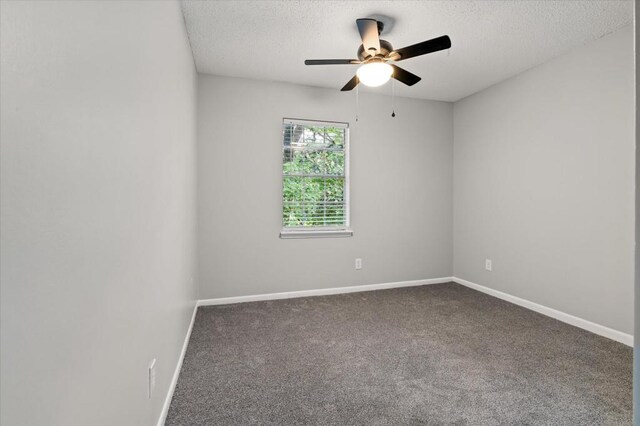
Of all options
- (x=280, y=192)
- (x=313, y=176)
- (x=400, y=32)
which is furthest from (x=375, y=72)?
(x=280, y=192)

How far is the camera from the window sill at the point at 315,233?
3825 millimetres

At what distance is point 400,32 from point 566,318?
3.10 metres

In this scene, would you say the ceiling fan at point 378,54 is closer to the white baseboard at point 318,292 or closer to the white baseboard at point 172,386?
the white baseboard at point 172,386

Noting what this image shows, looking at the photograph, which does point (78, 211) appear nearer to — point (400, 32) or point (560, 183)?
point (400, 32)

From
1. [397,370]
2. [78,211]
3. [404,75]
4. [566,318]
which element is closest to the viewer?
[78,211]

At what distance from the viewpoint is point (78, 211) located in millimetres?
724

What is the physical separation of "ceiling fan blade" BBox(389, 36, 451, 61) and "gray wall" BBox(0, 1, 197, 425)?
1.66 m

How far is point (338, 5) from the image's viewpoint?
2336mm

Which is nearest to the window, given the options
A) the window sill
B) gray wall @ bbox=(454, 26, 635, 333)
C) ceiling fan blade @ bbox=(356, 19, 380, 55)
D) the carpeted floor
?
the window sill

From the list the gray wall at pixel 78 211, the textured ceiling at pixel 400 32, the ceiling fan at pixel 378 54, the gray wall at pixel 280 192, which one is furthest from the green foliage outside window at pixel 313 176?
the gray wall at pixel 78 211

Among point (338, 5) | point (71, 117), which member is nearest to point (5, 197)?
point (71, 117)

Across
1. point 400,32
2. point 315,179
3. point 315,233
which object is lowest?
point 315,233

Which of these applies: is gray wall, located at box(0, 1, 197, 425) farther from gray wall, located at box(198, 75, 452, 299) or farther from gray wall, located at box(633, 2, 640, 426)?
gray wall, located at box(198, 75, 452, 299)

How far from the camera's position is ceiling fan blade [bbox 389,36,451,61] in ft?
7.02
